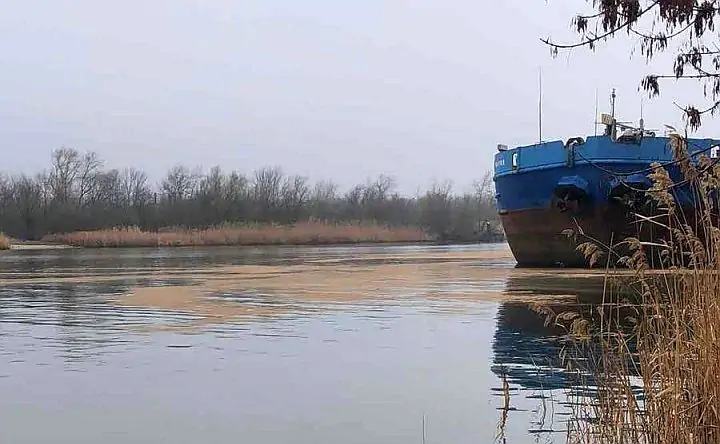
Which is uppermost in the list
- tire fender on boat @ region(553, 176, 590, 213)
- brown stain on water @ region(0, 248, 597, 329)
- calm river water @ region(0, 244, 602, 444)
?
tire fender on boat @ region(553, 176, 590, 213)

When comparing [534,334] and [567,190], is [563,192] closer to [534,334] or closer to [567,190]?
[567,190]

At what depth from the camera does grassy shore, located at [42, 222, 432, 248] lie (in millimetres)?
51059

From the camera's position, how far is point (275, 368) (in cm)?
A: 708

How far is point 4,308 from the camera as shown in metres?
12.4

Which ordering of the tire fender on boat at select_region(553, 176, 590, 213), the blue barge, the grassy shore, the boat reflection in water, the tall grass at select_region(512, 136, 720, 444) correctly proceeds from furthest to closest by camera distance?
the grassy shore → the tire fender on boat at select_region(553, 176, 590, 213) → the blue barge → the boat reflection in water → the tall grass at select_region(512, 136, 720, 444)

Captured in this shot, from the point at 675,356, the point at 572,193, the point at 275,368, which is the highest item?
the point at 572,193

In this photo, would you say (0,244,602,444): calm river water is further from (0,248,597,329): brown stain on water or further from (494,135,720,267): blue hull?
(494,135,720,267): blue hull

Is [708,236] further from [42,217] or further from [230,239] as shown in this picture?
[42,217]

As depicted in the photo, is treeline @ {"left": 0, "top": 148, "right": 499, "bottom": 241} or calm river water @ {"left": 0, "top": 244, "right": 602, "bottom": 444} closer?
calm river water @ {"left": 0, "top": 244, "right": 602, "bottom": 444}

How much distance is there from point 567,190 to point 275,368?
50.2ft

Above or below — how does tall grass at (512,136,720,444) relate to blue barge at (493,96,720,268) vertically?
below

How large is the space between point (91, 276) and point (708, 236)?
18.3 meters

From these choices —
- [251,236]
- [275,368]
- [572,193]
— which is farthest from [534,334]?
[251,236]

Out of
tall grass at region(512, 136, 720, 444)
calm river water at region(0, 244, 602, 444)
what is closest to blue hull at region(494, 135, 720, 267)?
calm river water at region(0, 244, 602, 444)
